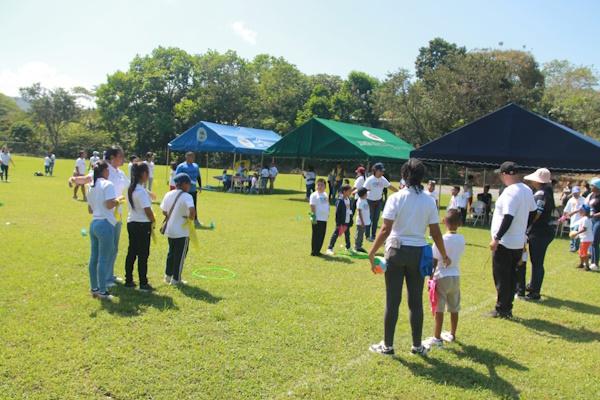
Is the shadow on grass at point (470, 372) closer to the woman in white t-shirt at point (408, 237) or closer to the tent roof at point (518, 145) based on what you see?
the woman in white t-shirt at point (408, 237)

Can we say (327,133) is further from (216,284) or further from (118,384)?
(118,384)

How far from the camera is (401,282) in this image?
4.90m

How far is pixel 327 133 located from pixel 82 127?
60893mm

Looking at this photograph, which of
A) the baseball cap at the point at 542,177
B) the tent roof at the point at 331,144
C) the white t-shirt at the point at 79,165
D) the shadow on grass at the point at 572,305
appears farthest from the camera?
the tent roof at the point at 331,144

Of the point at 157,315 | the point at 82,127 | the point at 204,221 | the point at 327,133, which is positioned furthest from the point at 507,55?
the point at 82,127

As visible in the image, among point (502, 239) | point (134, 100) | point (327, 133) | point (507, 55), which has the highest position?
point (507, 55)

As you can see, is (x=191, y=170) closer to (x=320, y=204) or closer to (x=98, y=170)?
(x=320, y=204)

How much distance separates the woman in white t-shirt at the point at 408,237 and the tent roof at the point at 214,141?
2165 cm

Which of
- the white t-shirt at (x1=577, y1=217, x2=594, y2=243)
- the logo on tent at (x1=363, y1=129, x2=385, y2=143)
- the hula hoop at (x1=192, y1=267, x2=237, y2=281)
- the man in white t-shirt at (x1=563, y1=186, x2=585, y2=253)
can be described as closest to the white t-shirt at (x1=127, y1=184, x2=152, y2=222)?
the hula hoop at (x1=192, y1=267, x2=237, y2=281)

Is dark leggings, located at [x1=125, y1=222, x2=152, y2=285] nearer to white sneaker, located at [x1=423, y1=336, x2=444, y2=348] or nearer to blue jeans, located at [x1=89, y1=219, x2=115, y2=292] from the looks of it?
blue jeans, located at [x1=89, y1=219, x2=115, y2=292]

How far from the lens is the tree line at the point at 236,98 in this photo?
46188 millimetres

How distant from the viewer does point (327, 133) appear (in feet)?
76.5

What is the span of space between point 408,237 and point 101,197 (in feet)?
12.8

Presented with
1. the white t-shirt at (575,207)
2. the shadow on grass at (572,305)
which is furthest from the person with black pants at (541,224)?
the white t-shirt at (575,207)
